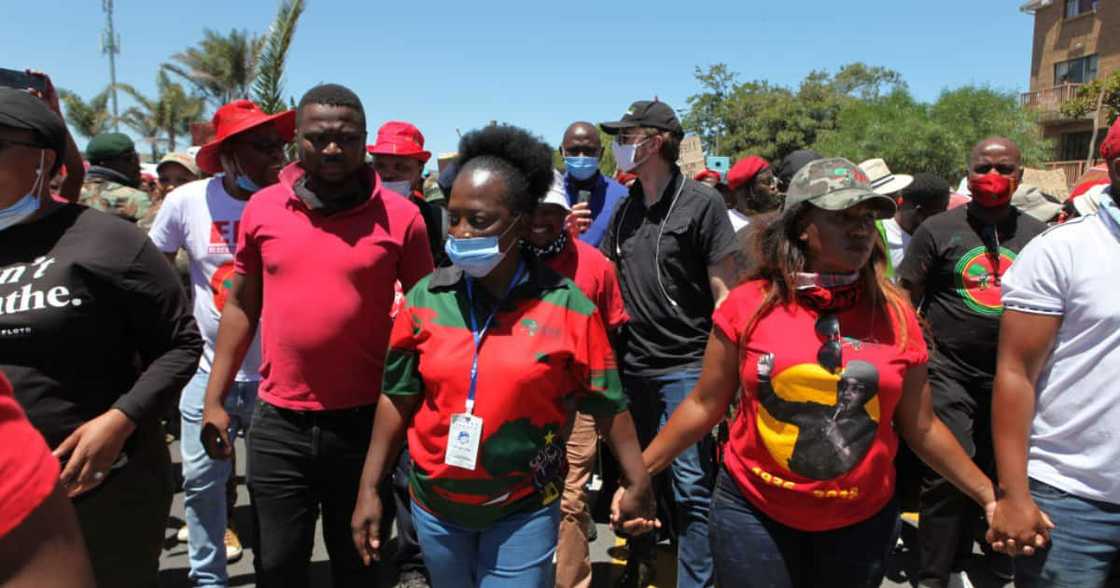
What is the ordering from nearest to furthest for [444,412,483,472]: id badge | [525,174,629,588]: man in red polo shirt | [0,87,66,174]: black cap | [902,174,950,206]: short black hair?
1. [0,87,66,174]: black cap
2. [444,412,483,472]: id badge
3. [525,174,629,588]: man in red polo shirt
4. [902,174,950,206]: short black hair

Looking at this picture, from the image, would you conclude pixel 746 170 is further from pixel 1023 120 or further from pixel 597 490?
pixel 1023 120

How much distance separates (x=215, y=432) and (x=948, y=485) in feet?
11.0

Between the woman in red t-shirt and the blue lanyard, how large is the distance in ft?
2.24

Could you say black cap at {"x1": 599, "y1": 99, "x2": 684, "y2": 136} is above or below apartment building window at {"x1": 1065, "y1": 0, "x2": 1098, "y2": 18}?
below

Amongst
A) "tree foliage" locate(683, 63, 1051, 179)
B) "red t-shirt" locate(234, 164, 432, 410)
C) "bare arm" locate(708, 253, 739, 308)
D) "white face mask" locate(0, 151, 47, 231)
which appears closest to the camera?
"white face mask" locate(0, 151, 47, 231)

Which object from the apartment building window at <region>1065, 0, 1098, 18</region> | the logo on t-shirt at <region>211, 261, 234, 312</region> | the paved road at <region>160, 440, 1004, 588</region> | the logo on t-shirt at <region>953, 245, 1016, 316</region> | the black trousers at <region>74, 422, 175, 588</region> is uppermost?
the apartment building window at <region>1065, 0, 1098, 18</region>

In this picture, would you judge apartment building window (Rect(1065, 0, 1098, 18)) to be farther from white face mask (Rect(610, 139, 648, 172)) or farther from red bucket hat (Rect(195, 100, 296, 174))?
red bucket hat (Rect(195, 100, 296, 174))

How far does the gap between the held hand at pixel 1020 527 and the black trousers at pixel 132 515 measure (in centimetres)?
269

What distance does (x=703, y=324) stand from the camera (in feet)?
12.7

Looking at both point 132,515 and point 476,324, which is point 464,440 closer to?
point 476,324

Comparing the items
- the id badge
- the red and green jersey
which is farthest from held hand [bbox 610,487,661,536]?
the id badge

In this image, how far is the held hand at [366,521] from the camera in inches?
102

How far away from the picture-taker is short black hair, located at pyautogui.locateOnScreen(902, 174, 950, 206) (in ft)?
17.8

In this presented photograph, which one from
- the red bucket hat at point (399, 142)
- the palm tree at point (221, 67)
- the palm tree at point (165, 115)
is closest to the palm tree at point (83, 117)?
the palm tree at point (165, 115)
